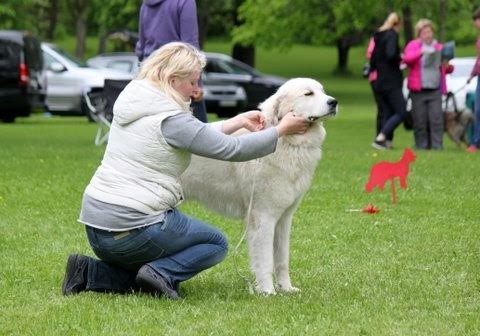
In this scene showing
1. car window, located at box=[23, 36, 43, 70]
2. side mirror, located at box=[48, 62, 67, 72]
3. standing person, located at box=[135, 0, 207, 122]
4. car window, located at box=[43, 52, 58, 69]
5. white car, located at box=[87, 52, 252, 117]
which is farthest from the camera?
white car, located at box=[87, 52, 252, 117]

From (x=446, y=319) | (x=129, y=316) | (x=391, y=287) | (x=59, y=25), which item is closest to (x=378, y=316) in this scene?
(x=446, y=319)

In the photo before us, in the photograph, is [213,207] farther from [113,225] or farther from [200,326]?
[200,326]

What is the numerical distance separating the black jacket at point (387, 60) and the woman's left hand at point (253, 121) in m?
10.6

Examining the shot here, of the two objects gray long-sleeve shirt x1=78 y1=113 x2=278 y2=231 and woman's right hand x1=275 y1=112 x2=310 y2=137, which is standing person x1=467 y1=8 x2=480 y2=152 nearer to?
woman's right hand x1=275 y1=112 x2=310 y2=137

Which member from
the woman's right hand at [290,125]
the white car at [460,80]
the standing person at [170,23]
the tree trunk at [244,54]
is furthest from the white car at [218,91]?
the woman's right hand at [290,125]

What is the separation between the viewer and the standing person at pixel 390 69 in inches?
650

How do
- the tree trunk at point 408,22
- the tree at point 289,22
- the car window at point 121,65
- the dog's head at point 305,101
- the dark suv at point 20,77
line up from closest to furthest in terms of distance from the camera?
the dog's head at point 305,101
the dark suv at point 20,77
the car window at point 121,65
the tree at point 289,22
the tree trunk at point 408,22

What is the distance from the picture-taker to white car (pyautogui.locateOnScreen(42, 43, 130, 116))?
25.0 metres

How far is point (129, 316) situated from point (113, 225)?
1.93 ft

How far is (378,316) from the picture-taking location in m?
5.55

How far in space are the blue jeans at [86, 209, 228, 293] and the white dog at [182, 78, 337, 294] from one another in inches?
9.8

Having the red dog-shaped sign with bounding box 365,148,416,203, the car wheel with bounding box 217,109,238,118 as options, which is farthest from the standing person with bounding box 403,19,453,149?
the car wheel with bounding box 217,109,238,118

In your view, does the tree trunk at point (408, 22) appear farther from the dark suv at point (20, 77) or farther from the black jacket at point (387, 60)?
the black jacket at point (387, 60)

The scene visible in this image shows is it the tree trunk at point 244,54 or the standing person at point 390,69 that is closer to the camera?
the standing person at point 390,69
